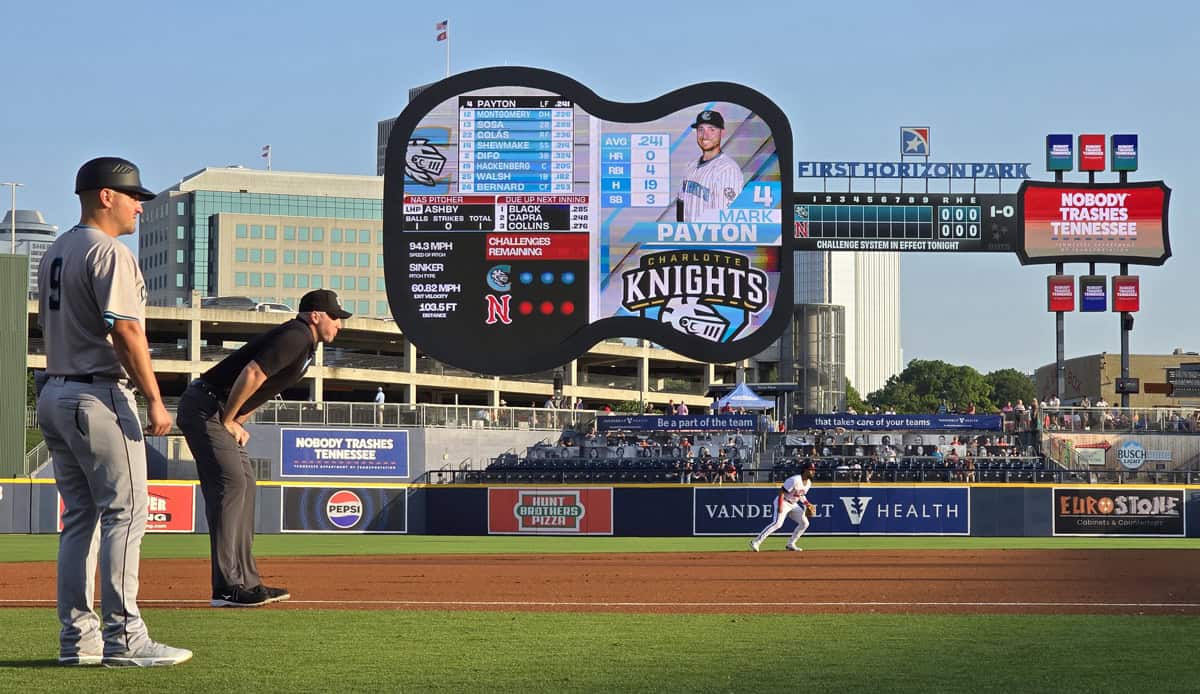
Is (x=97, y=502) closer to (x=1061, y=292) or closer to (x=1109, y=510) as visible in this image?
(x=1109, y=510)

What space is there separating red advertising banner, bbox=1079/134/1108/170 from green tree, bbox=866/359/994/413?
8277 cm

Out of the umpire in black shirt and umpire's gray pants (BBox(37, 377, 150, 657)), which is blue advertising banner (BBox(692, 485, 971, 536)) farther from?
umpire's gray pants (BBox(37, 377, 150, 657))

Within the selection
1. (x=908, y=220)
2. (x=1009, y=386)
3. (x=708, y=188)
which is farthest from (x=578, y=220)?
(x=1009, y=386)

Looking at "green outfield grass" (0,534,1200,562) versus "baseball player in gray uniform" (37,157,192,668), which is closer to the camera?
"baseball player in gray uniform" (37,157,192,668)

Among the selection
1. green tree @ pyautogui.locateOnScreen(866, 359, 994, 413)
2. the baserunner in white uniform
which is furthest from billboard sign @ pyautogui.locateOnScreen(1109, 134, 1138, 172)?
green tree @ pyautogui.locateOnScreen(866, 359, 994, 413)

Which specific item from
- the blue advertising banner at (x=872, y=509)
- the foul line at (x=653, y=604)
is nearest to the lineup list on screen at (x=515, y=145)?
the blue advertising banner at (x=872, y=509)

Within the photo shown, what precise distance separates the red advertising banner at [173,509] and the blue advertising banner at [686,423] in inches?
476

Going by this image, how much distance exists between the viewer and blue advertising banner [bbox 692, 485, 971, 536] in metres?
29.0

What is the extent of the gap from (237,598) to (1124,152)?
29.0 meters

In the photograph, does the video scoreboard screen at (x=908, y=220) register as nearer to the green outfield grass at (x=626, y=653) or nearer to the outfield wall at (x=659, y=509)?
the outfield wall at (x=659, y=509)

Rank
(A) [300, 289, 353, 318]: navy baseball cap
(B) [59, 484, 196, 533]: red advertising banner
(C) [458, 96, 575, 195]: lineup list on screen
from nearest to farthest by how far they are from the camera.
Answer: (A) [300, 289, 353, 318]: navy baseball cap
(C) [458, 96, 575, 195]: lineup list on screen
(B) [59, 484, 196, 533]: red advertising banner

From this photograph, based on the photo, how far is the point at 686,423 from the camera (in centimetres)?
3759

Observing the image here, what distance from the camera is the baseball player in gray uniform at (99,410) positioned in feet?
19.0

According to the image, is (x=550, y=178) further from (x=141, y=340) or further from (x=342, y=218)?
(x=342, y=218)
